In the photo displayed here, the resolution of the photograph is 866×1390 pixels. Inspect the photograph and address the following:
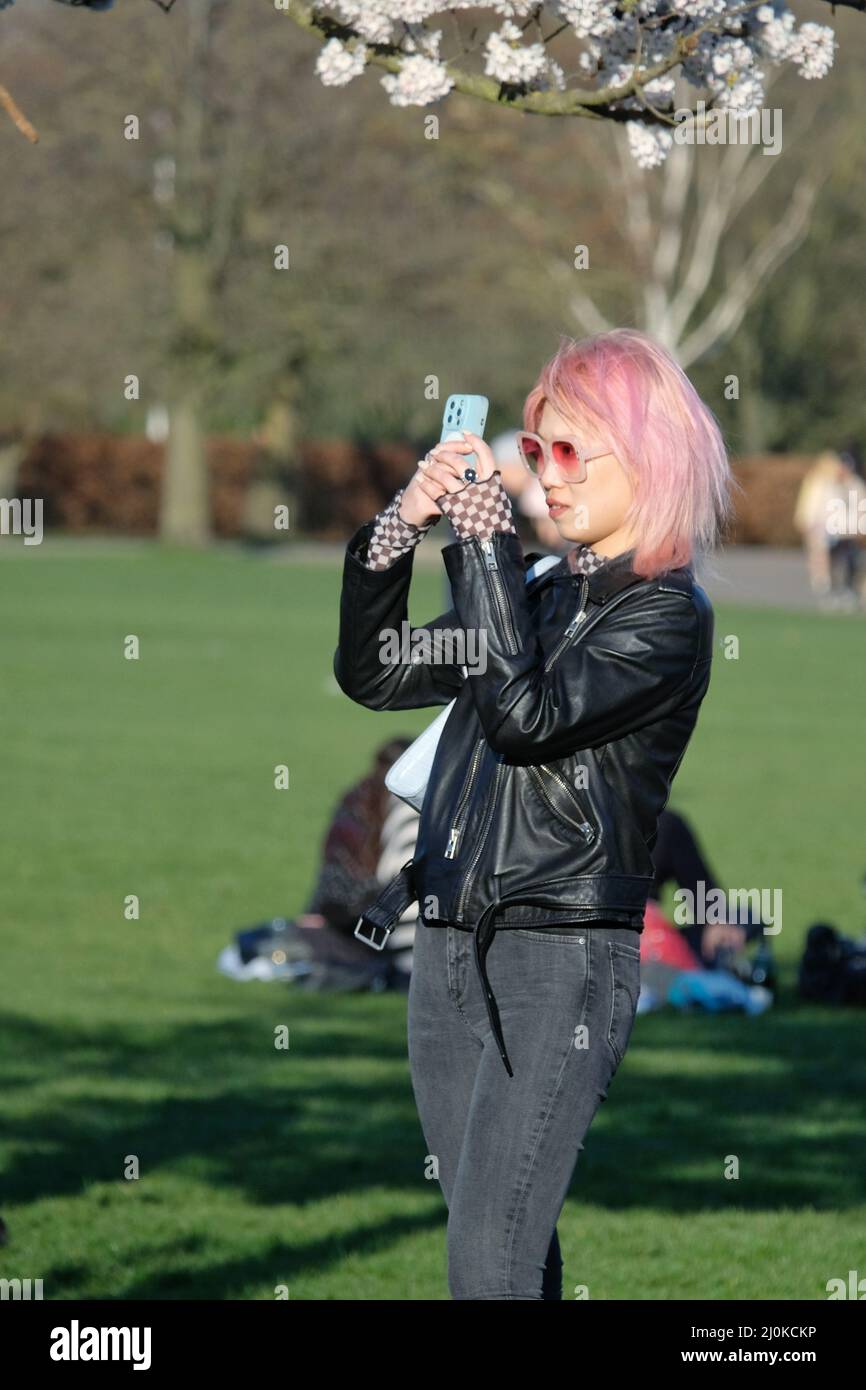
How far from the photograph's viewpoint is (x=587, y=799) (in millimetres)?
3428

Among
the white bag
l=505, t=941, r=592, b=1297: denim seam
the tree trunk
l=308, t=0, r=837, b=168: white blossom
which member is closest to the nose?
the white bag

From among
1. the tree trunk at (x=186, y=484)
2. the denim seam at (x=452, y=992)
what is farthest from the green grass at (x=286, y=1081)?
the tree trunk at (x=186, y=484)

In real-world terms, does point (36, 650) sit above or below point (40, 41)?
below

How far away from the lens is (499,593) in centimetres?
337

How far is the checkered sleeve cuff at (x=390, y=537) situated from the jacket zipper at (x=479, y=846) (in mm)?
424

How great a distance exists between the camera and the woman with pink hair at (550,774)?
3367 millimetres

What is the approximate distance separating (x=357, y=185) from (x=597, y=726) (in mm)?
43980

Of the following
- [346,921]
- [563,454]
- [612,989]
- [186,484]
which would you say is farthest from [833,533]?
[612,989]

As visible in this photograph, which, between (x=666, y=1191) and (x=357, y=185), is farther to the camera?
(x=357, y=185)

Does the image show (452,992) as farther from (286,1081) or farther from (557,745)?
(286,1081)

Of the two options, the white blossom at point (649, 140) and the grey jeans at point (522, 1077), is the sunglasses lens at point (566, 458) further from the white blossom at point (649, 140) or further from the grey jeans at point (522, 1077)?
the white blossom at point (649, 140)

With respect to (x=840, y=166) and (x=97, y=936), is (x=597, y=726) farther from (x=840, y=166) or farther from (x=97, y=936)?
(x=840, y=166)

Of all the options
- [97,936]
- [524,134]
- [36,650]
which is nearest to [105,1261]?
[97,936]

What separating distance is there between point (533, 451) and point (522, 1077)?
3.28 feet
